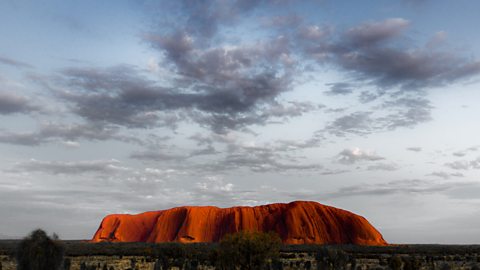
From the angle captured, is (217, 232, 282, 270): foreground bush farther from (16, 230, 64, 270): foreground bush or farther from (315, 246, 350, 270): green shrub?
(16, 230, 64, 270): foreground bush

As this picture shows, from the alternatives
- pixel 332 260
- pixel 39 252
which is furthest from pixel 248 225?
pixel 39 252

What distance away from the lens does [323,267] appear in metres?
33.4

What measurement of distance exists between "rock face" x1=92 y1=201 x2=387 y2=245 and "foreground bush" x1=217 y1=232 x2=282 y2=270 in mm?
82814

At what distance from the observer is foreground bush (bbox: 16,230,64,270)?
24.6 metres

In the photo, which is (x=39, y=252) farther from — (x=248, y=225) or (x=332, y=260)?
(x=248, y=225)

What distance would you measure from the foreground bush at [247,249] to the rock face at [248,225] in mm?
82814

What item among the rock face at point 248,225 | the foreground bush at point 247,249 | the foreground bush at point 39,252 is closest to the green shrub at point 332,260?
the foreground bush at point 247,249

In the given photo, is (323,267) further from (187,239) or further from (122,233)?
(122,233)

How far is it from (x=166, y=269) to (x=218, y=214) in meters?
97.1

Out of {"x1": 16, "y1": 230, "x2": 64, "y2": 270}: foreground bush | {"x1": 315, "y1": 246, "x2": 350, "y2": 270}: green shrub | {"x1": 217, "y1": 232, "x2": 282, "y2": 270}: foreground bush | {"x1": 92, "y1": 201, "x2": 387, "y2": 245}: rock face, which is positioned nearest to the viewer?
{"x1": 16, "y1": 230, "x2": 64, "y2": 270}: foreground bush

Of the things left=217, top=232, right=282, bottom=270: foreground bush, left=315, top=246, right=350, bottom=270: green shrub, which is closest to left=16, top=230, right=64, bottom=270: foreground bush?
left=217, top=232, right=282, bottom=270: foreground bush

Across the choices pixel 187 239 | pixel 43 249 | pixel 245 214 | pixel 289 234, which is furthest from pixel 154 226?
pixel 43 249

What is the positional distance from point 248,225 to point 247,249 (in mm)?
95808

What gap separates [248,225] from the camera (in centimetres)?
12012
